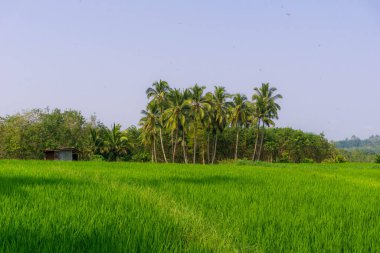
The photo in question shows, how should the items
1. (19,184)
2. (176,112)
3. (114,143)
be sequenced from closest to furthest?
(19,184)
(176,112)
(114,143)

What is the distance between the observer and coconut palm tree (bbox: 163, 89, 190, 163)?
4191 cm

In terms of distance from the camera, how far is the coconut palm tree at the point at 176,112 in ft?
137

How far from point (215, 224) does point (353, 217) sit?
179 cm

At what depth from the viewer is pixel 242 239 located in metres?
3.06

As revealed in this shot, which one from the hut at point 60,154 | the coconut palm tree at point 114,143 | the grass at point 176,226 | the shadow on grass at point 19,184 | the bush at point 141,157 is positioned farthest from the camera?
the bush at point 141,157

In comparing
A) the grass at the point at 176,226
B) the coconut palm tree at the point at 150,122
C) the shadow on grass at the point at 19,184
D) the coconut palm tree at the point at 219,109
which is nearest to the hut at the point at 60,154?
the coconut palm tree at the point at 150,122

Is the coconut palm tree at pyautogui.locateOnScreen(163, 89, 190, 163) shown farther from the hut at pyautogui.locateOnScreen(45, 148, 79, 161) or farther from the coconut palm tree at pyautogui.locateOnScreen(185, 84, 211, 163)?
the hut at pyautogui.locateOnScreen(45, 148, 79, 161)

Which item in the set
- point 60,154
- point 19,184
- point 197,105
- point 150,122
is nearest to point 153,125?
point 150,122

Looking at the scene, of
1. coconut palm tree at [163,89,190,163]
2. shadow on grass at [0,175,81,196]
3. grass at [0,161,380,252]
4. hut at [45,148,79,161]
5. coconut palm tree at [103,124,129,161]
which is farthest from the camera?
coconut palm tree at [103,124,129,161]

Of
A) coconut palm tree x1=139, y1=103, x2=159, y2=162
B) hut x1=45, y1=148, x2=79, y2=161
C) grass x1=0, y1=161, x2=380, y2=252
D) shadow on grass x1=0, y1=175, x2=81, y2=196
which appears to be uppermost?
coconut palm tree x1=139, y1=103, x2=159, y2=162

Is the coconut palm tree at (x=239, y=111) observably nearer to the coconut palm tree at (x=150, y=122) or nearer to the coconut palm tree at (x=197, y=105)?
the coconut palm tree at (x=197, y=105)

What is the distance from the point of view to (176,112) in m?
42.1

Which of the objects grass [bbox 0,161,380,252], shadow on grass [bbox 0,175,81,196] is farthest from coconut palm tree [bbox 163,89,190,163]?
grass [bbox 0,161,380,252]

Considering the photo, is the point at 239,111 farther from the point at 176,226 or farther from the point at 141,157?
the point at 176,226
